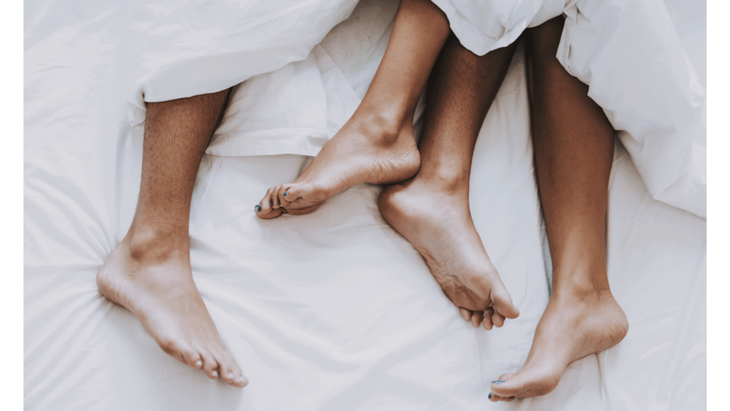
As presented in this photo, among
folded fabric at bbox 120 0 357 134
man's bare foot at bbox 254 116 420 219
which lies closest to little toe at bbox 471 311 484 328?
man's bare foot at bbox 254 116 420 219

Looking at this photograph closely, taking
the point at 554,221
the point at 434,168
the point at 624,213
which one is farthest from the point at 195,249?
the point at 624,213

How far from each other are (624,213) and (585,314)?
0.22 metres

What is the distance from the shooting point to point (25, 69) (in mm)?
865

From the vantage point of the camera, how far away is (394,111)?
2.75 ft

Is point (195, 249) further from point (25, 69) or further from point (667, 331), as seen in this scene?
point (667, 331)

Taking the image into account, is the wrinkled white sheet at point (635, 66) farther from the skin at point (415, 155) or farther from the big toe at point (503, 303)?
the big toe at point (503, 303)

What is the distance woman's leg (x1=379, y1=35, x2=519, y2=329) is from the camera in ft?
2.43

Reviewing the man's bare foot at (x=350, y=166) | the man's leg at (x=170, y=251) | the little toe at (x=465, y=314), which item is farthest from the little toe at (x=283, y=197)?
the little toe at (x=465, y=314)

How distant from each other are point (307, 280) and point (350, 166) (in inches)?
7.9

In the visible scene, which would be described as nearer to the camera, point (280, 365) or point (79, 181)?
point (280, 365)

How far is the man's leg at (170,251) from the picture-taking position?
661 mm

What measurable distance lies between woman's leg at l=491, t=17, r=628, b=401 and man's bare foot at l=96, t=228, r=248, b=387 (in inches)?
16.8

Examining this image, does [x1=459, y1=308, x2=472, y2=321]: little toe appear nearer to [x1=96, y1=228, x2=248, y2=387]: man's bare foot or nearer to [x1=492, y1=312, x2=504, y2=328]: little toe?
[x1=492, y1=312, x2=504, y2=328]: little toe

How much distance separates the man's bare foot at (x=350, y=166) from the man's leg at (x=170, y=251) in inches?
5.5
